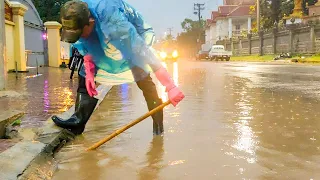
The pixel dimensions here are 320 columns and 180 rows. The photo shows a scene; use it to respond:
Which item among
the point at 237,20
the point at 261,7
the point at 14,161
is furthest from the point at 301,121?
the point at 237,20

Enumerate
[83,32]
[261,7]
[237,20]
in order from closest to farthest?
1. [83,32]
2. [261,7]
3. [237,20]

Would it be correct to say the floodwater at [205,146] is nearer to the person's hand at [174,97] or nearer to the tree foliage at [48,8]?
the person's hand at [174,97]

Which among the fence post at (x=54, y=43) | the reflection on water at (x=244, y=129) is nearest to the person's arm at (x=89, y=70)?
the reflection on water at (x=244, y=129)

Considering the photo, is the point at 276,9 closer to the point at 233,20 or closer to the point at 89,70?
the point at 233,20

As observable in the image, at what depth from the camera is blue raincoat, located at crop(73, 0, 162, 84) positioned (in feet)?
12.5

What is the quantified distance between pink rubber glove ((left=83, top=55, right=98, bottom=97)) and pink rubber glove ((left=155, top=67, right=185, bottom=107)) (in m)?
0.63

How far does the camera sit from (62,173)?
319 centimetres

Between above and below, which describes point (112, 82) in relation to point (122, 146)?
above

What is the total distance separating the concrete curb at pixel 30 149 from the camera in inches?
117

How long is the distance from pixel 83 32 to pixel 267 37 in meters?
41.2

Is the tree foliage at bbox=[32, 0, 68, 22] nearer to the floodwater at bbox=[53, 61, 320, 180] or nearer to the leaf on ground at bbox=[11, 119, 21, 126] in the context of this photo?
the floodwater at bbox=[53, 61, 320, 180]

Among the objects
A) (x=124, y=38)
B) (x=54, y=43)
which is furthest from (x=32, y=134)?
(x=54, y=43)

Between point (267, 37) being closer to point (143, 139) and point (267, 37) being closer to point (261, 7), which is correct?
point (261, 7)

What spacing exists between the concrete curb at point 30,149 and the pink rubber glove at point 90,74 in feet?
1.74
